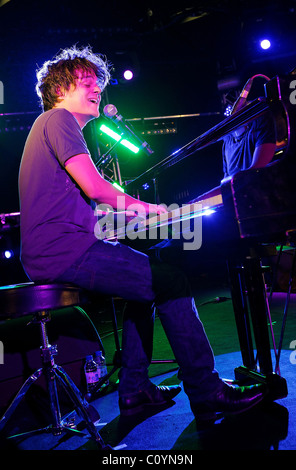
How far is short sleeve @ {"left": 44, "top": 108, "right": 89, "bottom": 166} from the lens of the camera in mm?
1398

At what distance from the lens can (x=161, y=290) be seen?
1491 millimetres

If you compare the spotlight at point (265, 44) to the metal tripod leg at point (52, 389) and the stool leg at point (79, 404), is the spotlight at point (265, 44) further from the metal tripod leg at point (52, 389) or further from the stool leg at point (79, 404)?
the stool leg at point (79, 404)

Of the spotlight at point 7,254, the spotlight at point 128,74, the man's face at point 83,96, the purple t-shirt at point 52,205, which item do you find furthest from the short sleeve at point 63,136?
the spotlight at point 7,254

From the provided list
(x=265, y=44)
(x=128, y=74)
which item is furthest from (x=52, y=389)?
(x=265, y=44)

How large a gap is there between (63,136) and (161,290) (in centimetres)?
83

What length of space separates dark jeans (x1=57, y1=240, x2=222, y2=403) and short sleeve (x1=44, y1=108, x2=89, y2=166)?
43cm

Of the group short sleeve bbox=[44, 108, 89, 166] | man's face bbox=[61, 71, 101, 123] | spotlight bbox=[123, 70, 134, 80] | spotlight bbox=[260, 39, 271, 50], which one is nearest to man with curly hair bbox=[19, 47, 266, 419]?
short sleeve bbox=[44, 108, 89, 166]

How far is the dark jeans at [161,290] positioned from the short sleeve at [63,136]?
16.7 inches

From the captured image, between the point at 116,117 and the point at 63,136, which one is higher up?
the point at 116,117

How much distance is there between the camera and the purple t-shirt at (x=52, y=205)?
1421mm

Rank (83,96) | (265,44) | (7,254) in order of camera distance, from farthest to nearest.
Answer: (7,254) < (265,44) < (83,96)

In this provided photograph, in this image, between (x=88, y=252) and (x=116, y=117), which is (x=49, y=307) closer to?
(x=88, y=252)

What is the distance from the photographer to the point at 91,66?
1740 mm

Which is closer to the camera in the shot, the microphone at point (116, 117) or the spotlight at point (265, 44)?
the microphone at point (116, 117)
